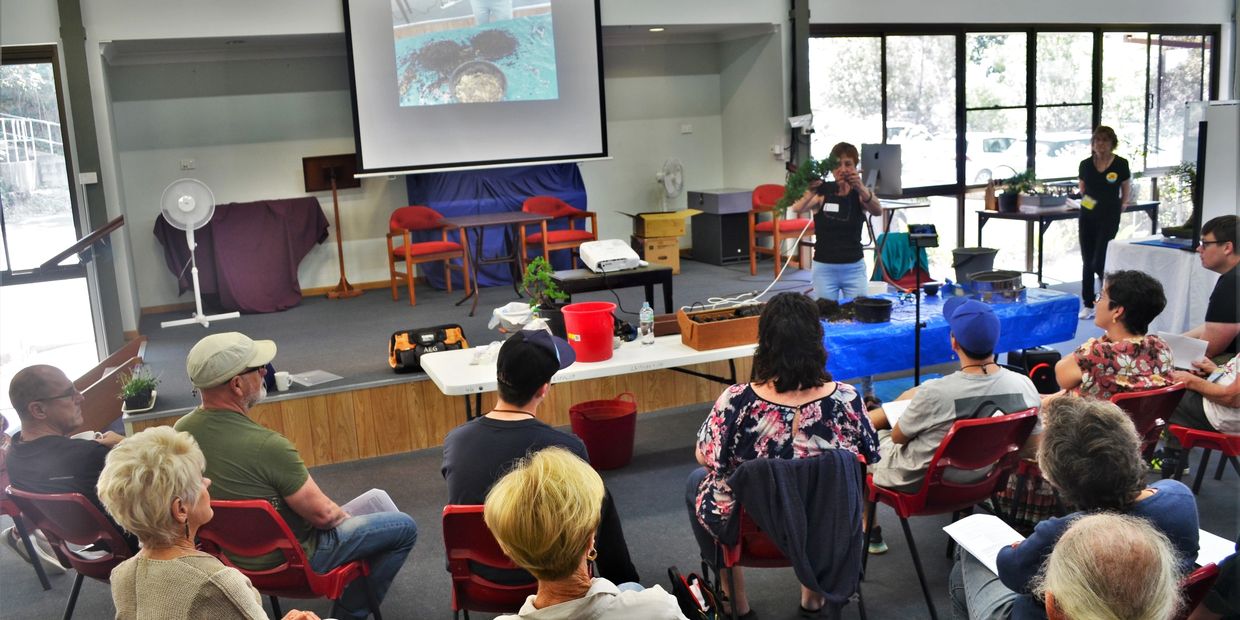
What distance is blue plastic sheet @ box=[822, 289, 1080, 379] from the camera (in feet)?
15.5

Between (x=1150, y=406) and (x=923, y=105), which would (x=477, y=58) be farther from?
(x=1150, y=406)

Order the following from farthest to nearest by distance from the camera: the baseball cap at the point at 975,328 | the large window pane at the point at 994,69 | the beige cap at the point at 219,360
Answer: the large window pane at the point at 994,69 < the baseball cap at the point at 975,328 < the beige cap at the point at 219,360

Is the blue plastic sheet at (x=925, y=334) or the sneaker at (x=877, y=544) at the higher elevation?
the blue plastic sheet at (x=925, y=334)

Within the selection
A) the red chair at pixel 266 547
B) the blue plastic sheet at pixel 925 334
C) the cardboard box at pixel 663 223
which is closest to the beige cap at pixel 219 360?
the red chair at pixel 266 547

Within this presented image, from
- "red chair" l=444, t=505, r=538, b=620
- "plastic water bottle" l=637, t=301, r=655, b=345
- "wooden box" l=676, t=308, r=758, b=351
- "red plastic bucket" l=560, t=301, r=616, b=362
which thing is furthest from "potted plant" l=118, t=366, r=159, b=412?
"red chair" l=444, t=505, r=538, b=620

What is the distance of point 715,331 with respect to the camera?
14.5 feet

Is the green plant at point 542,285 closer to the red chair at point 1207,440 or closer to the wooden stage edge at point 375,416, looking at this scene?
the wooden stage edge at point 375,416

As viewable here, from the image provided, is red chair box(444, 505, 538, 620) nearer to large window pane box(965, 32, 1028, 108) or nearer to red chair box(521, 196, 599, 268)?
red chair box(521, 196, 599, 268)

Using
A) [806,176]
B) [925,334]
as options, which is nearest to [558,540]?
[925,334]

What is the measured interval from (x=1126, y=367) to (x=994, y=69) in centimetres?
708

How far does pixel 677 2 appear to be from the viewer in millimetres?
8578

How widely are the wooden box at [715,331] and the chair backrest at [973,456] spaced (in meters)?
1.40

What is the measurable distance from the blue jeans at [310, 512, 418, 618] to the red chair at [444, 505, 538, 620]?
404 millimetres

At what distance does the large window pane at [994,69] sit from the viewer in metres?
9.73
